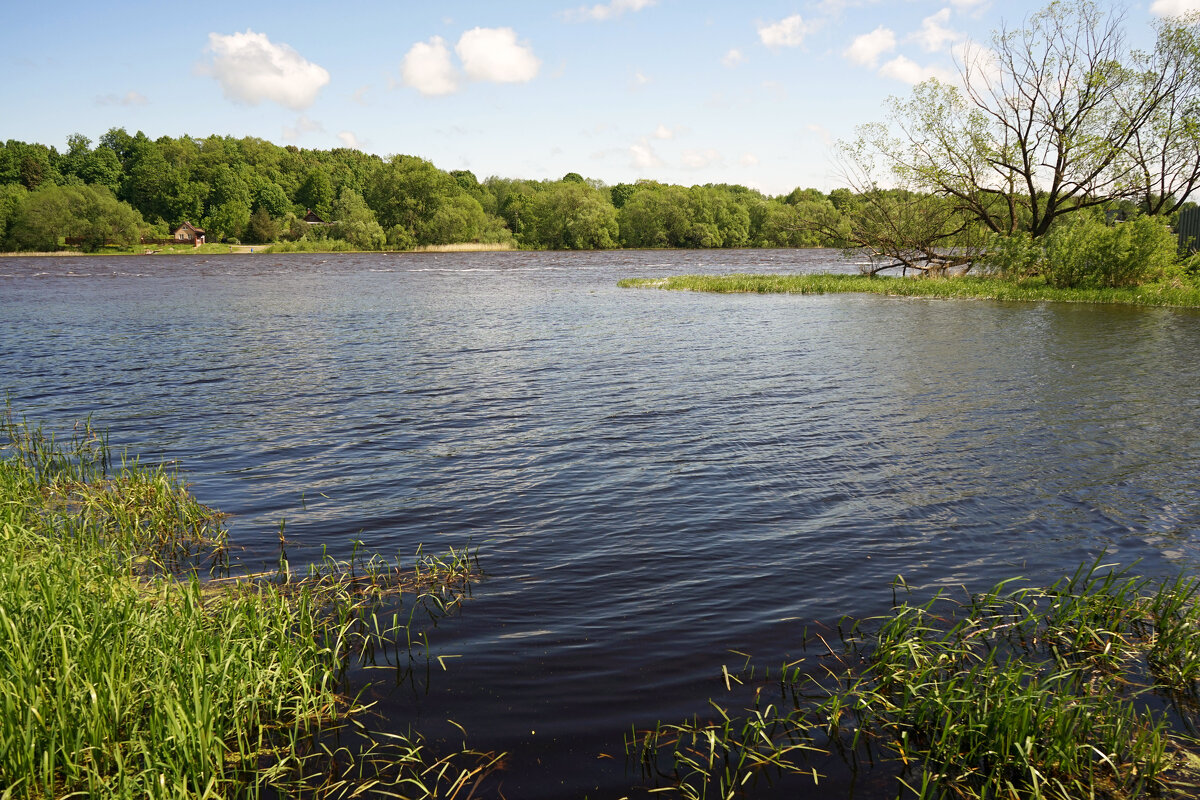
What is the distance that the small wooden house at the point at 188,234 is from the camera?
145m

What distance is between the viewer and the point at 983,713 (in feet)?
16.6

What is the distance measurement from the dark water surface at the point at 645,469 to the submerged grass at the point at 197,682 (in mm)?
534

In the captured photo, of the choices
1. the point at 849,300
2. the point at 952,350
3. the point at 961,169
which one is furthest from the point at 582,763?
the point at 961,169

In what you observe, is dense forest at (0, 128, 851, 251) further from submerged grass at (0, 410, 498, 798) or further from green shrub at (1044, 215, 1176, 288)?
submerged grass at (0, 410, 498, 798)

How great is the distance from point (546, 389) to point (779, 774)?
14333mm

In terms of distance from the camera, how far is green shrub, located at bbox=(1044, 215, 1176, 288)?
34375 mm

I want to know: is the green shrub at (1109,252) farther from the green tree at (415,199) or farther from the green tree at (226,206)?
the green tree at (226,206)

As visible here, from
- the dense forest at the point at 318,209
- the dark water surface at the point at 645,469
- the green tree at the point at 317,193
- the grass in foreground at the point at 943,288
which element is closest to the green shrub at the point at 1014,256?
the grass in foreground at the point at 943,288

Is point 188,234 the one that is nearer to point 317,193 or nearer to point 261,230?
point 261,230

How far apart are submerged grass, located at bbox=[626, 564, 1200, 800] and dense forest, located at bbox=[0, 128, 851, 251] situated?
376 feet

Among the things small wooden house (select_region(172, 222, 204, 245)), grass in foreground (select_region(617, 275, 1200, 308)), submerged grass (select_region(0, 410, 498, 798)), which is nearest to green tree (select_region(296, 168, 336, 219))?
small wooden house (select_region(172, 222, 204, 245))

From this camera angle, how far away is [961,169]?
43.9 m

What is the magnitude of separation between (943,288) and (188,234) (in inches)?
5843

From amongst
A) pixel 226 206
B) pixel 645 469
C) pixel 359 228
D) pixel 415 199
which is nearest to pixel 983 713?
pixel 645 469
